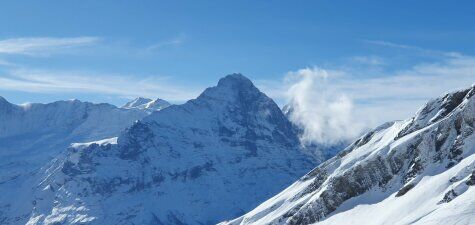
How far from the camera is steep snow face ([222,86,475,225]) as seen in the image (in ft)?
393

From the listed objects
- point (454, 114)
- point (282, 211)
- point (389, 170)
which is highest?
point (454, 114)

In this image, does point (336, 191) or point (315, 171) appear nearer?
point (336, 191)

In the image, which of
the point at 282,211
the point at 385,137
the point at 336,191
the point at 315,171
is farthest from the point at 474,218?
the point at 315,171

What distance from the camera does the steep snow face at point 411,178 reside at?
11988 centimetres

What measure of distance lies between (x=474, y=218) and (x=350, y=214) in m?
43.6

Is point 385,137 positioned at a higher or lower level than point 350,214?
higher

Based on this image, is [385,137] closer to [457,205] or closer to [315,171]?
[315,171]

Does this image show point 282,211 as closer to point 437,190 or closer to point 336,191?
point 336,191

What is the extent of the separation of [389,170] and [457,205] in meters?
37.8

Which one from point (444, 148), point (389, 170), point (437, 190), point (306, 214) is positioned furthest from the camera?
point (306, 214)

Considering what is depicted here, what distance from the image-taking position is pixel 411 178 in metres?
139

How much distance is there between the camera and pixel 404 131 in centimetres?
15625

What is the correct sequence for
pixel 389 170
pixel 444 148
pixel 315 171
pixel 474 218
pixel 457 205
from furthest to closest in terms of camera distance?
1. pixel 315 171
2. pixel 389 170
3. pixel 444 148
4. pixel 457 205
5. pixel 474 218

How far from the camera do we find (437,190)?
408 ft
